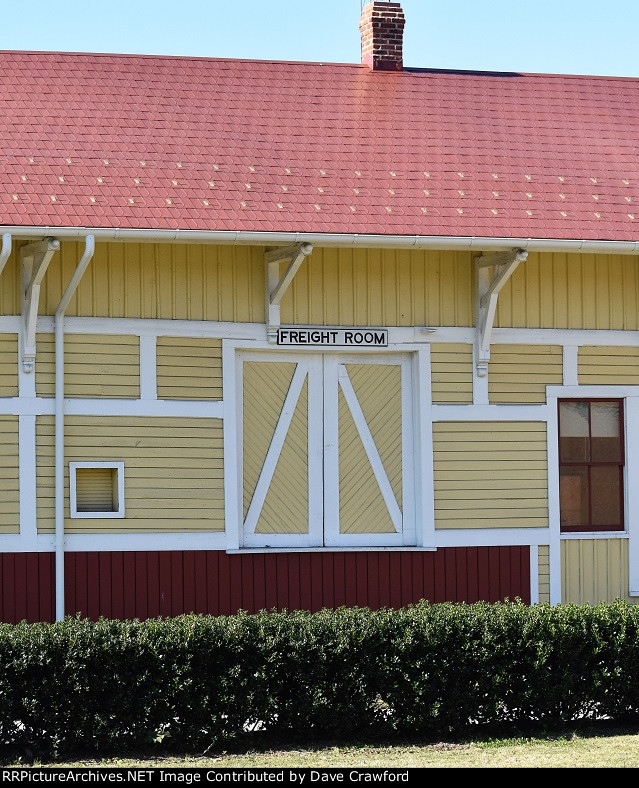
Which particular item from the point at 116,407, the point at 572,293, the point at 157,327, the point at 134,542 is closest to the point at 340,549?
the point at 134,542

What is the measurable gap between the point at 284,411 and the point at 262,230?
1877 millimetres

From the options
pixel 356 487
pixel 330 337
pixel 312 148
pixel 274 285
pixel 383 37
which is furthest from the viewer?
pixel 383 37

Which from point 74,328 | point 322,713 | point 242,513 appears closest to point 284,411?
point 242,513

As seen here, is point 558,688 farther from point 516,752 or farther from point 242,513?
point 242,513

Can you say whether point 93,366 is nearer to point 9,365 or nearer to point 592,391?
point 9,365

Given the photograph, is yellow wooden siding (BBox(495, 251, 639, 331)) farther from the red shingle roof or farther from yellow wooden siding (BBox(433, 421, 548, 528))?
yellow wooden siding (BBox(433, 421, 548, 528))

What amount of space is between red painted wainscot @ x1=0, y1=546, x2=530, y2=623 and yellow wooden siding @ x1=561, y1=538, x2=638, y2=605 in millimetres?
439

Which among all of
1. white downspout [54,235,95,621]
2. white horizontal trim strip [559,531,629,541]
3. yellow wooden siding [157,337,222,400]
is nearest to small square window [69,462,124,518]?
white downspout [54,235,95,621]

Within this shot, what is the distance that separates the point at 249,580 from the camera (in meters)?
13.3

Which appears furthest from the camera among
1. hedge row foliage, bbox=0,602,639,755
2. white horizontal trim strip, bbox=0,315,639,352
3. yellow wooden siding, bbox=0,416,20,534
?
white horizontal trim strip, bbox=0,315,639,352

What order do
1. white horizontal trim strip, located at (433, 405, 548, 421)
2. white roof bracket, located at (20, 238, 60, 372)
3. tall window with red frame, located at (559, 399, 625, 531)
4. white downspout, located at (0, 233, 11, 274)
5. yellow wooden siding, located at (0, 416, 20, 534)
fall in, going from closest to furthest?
white downspout, located at (0, 233, 11, 274) → white roof bracket, located at (20, 238, 60, 372) → yellow wooden siding, located at (0, 416, 20, 534) → white horizontal trim strip, located at (433, 405, 548, 421) → tall window with red frame, located at (559, 399, 625, 531)

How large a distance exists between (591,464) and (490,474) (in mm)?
1155

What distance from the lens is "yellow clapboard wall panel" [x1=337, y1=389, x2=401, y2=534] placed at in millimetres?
13812

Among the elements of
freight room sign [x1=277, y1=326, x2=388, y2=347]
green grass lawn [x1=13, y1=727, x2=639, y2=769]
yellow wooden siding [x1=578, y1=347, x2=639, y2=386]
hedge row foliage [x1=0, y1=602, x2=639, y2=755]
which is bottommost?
green grass lawn [x1=13, y1=727, x2=639, y2=769]
